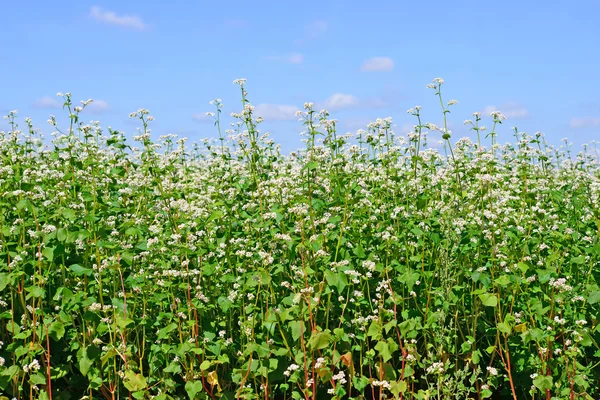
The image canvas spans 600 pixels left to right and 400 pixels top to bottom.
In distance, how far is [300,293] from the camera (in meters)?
4.88

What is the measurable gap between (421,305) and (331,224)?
1.00m

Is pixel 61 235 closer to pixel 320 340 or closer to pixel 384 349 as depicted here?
pixel 320 340

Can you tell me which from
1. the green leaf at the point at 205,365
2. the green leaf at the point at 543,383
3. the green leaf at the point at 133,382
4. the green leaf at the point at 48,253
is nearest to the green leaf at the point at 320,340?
the green leaf at the point at 205,365

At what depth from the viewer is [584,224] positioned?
654 centimetres

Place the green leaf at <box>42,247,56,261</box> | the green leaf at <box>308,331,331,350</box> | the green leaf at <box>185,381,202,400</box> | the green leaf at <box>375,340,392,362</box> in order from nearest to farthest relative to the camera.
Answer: the green leaf at <box>308,331,331,350</box>, the green leaf at <box>375,340,392,362</box>, the green leaf at <box>185,381,202,400</box>, the green leaf at <box>42,247,56,261</box>

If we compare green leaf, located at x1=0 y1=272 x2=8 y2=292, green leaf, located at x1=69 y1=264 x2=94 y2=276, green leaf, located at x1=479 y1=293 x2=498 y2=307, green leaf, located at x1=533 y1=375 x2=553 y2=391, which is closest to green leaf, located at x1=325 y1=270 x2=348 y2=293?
green leaf, located at x1=479 y1=293 x2=498 y2=307

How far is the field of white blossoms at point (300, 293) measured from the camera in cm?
514

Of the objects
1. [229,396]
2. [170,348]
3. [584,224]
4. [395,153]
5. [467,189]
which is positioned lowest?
[229,396]

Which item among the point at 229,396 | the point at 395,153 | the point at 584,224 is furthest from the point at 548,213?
the point at 229,396

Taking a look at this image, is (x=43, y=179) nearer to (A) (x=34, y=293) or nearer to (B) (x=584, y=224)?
(A) (x=34, y=293)

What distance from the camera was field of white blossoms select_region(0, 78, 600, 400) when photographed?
5.14 metres

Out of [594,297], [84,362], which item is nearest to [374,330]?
[594,297]

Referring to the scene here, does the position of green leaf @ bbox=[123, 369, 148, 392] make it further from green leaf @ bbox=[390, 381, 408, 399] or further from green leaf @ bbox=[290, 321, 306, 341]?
green leaf @ bbox=[390, 381, 408, 399]

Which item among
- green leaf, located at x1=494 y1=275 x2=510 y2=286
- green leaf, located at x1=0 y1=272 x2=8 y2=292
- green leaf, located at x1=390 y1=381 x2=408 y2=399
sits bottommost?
green leaf, located at x1=390 y1=381 x2=408 y2=399
